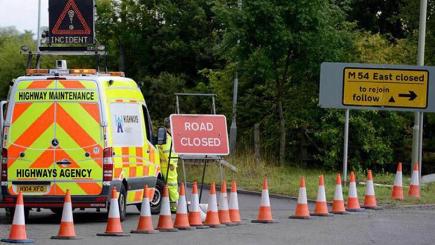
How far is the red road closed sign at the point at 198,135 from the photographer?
17953mm

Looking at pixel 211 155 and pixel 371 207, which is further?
pixel 371 207

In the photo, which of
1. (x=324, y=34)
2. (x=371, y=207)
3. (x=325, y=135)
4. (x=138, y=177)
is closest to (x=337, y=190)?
(x=371, y=207)

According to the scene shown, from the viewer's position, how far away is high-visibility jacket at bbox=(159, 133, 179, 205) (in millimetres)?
19469

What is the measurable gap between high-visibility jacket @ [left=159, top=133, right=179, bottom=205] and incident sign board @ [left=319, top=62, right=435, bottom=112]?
5698mm

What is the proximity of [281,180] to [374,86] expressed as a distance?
4.04 meters

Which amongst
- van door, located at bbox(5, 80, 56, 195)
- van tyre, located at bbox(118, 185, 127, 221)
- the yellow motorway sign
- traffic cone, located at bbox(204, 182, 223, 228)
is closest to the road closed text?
van tyre, located at bbox(118, 185, 127, 221)

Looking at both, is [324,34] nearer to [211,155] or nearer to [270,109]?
[270,109]

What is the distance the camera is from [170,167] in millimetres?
19734

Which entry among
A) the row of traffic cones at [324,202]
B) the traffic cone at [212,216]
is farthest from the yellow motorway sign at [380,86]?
the traffic cone at [212,216]

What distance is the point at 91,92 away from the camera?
16.9 metres

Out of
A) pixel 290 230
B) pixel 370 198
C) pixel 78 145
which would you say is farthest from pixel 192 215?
pixel 370 198

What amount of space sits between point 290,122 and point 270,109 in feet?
4.03

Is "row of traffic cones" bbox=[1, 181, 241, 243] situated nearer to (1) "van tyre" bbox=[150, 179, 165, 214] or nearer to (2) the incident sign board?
(1) "van tyre" bbox=[150, 179, 165, 214]

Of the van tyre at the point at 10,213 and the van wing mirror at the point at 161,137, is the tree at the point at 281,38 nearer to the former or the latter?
the van wing mirror at the point at 161,137
